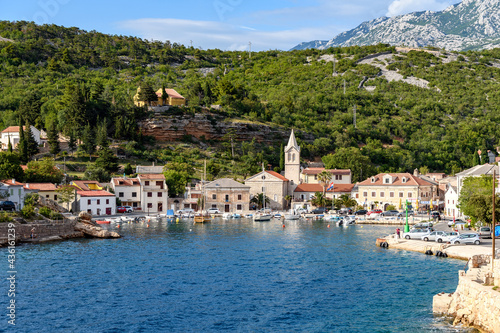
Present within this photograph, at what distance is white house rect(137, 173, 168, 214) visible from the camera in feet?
250

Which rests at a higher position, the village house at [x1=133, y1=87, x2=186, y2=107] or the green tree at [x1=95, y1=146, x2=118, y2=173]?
the village house at [x1=133, y1=87, x2=186, y2=107]

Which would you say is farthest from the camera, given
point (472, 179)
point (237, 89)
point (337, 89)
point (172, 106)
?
point (337, 89)

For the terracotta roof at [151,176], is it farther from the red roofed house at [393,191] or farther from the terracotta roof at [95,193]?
the red roofed house at [393,191]

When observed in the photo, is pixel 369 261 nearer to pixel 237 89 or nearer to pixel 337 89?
pixel 237 89

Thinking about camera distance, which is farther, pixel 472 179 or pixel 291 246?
pixel 472 179

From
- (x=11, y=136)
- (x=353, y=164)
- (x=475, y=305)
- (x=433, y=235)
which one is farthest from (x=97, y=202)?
(x=475, y=305)

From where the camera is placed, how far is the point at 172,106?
116m

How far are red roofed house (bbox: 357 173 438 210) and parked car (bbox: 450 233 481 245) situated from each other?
1382 inches

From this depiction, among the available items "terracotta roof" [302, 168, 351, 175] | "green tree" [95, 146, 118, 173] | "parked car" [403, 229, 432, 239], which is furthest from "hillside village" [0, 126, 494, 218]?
"parked car" [403, 229, 432, 239]

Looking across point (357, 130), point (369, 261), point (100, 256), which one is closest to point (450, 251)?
point (369, 261)

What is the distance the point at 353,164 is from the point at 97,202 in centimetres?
4698

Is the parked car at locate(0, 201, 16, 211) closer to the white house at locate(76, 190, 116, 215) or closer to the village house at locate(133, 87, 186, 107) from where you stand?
the white house at locate(76, 190, 116, 215)

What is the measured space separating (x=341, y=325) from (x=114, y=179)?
54.8 metres

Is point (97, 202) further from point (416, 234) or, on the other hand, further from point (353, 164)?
point (353, 164)
